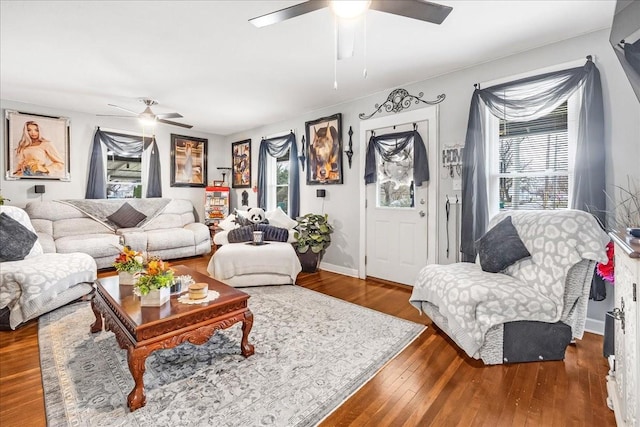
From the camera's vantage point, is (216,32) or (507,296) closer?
(507,296)

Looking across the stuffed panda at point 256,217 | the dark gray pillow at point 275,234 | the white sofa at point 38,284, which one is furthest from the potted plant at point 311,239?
the white sofa at point 38,284

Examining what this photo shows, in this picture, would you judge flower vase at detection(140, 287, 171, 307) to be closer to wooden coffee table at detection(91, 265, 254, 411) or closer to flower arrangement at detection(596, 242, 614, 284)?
wooden coffee table at detection(91, 265, 254, 411)

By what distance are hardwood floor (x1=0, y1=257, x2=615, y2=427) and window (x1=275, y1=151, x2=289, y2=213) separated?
12.9 ft

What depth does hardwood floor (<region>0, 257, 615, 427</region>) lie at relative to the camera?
5.27ft

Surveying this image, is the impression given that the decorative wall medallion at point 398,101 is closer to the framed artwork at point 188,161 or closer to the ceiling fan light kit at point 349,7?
the ceiling fan light kit at point 349,7

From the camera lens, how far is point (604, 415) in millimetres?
1621

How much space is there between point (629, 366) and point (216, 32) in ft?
11.3

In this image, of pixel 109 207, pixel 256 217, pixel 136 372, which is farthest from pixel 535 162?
pixel 109 207

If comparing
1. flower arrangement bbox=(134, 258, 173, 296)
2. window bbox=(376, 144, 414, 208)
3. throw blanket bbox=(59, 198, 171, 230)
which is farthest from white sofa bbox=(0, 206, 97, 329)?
window bbox=(376, 144, 414, 208)

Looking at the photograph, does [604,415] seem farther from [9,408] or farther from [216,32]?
[216,32]

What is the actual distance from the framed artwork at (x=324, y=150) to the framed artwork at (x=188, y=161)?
294 centimetres

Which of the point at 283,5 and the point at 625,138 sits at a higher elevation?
the point at 283,5

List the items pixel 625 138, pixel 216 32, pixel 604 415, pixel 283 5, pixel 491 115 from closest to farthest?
1. pixel 604 415
2. pixel 283 5
3. pixel 625 138
4. pixel 216 32
5. pixel 491 115

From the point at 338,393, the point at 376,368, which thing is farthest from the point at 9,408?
the point at 376,368
